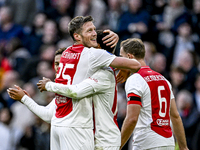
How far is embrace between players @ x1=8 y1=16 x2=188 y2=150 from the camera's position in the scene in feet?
13.0

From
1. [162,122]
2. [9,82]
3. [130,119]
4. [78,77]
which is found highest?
[78,77]

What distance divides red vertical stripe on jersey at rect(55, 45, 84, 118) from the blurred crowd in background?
11.5 feet

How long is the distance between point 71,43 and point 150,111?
19.3ft

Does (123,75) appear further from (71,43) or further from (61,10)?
(61,10)

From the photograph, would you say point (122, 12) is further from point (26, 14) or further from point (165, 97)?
point (165, 97)

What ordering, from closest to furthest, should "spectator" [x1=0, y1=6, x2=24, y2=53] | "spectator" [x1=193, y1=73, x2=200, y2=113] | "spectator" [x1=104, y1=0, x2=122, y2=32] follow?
"spectator" [x1=193, y1=73, x2=200, y2=113], "spectator" [x1=104, y1=0, x2=122, y2=32], "spectator" [x1=0, y1=6, x2=24, y2=53]

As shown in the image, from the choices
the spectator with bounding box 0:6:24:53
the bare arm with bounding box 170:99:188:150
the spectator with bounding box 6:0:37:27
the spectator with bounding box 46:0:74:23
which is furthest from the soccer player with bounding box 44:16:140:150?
the spectator with bounding box 6:0:37:27

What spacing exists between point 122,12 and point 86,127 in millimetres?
6753

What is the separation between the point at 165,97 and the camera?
4602mm

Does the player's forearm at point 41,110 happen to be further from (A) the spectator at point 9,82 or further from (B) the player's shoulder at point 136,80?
(A) the spectator at point 9,82

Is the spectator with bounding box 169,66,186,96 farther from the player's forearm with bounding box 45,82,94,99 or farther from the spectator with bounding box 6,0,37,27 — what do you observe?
the spectator with bounding box 6,0,37,27

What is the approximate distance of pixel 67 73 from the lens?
4.09 metres

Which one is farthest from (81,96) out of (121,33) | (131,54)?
(121,33)

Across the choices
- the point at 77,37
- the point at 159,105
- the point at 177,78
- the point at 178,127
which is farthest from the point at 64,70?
the point at 177,78
